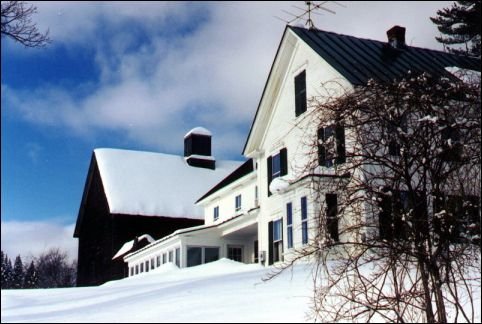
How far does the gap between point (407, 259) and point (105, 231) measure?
35.5m

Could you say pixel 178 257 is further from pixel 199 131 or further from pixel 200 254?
pixel 199 131

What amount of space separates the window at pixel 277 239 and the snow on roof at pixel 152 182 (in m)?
17.3

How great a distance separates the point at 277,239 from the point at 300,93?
17.4ft

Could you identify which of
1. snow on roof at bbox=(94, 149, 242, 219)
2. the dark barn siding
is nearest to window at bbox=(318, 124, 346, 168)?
the dark barn siding

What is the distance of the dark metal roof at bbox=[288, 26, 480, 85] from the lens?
20.8 meters

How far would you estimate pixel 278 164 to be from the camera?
23.8 meters

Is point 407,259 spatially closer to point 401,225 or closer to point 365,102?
point 401,225

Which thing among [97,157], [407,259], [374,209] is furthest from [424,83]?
[97,157]

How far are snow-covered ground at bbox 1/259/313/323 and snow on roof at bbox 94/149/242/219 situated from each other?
2215cm

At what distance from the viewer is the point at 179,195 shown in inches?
1623

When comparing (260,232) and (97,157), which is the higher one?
(97,157)

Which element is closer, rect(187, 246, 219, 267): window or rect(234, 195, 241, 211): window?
rect(187, 246, 219, 267): window

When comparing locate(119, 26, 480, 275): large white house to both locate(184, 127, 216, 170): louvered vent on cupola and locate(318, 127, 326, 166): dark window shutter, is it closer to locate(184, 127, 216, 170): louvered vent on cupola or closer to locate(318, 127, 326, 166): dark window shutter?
locate(318, 127, 326, 166): dark window shutter

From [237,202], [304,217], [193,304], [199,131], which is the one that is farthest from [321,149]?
[199,131]
